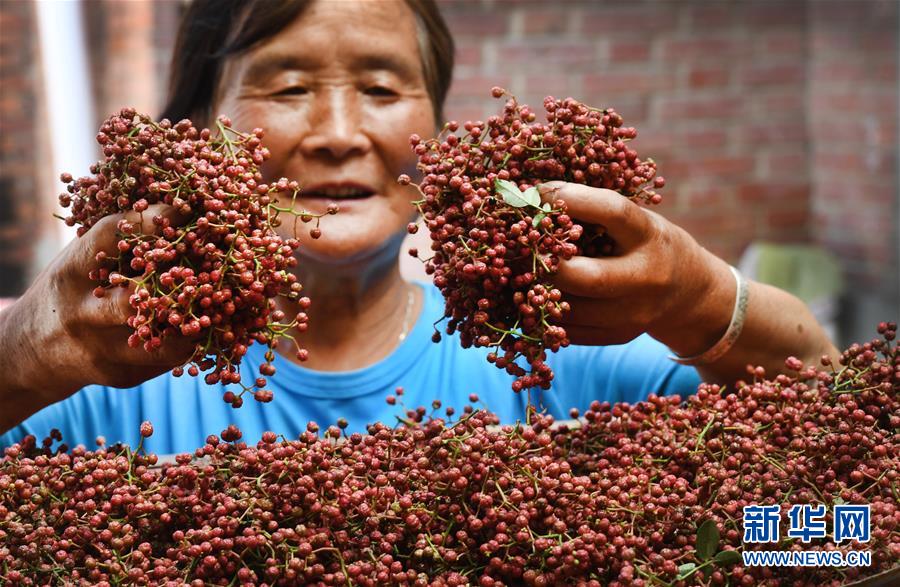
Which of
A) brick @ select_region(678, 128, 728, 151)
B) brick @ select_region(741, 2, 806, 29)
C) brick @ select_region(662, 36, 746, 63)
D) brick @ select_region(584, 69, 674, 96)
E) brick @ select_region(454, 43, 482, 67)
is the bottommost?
brick @ select_region(678, 128, 728, 151)

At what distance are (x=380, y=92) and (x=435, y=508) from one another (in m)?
0.92

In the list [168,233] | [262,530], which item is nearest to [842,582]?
[262,530]

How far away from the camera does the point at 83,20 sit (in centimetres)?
501

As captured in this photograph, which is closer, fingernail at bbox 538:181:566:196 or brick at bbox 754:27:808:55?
fingernail at bbox 538:181:566:196

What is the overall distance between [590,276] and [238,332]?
423mm

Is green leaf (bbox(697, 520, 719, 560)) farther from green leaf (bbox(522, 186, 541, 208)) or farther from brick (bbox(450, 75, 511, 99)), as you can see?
brick (bbox(450, 75, 511, 99))

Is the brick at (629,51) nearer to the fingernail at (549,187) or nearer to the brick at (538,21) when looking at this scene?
the brick at (538,21)

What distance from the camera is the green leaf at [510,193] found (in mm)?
1163

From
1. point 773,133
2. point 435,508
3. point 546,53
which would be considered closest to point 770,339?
point 435,508

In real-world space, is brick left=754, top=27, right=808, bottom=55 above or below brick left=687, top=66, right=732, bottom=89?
above

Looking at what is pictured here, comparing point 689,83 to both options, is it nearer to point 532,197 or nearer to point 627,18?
point 627,18

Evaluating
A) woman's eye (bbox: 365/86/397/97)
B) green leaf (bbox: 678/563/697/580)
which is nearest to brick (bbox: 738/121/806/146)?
woman's eye (bbox: 365/86/397/97)

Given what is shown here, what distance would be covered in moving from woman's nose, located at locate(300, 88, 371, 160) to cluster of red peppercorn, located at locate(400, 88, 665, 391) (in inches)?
20.6

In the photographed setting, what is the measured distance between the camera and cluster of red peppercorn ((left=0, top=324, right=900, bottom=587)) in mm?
1128
